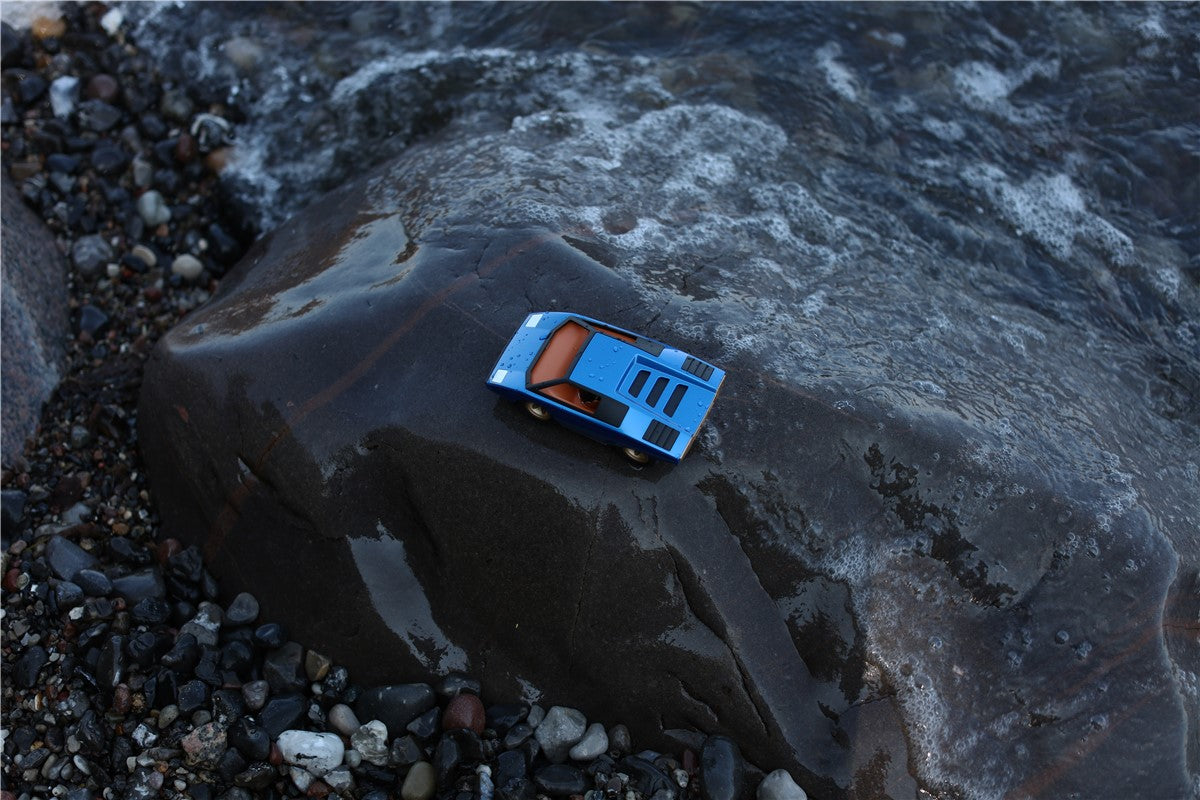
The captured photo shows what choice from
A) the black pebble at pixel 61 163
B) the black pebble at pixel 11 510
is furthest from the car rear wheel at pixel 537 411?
the black pebble at pixel 61 163

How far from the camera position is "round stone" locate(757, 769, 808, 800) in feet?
15.4

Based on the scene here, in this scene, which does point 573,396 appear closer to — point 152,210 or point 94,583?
point 94,583

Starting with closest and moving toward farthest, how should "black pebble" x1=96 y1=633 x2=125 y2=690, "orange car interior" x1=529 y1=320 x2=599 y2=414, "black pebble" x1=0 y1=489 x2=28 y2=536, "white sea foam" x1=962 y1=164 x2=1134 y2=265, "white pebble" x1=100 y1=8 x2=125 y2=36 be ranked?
"orange car interior" x1=529 y1=320 x2=599 y2=414, "black pebble" x1=96 y1=633 x2=125 y2=690, "black pebble" x1=0 y1=489 x2=28 y2=536, "white sea foam" x1=962 y1=164 x2=1134 y2=265, "white pebble" x1=100 y1=8 x2=125 y2=36

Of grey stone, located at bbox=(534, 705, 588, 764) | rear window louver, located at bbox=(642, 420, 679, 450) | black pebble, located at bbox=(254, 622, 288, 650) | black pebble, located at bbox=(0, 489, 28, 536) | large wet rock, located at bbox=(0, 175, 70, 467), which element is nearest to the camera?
rear window louver, located at bbox=(642, 420, 679, 450)

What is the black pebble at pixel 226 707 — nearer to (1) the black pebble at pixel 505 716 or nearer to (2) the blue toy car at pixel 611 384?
(1) the black pebble at pixel 505 716

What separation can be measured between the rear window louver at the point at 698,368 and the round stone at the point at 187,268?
13.7ft

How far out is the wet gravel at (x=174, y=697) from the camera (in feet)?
15.9

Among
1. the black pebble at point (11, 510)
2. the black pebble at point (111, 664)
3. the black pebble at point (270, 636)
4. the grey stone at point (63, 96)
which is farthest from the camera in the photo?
the grey stone at point (63, 96)

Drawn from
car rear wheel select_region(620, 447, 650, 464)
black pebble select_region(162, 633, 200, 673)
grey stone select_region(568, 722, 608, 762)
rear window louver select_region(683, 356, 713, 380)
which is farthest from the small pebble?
rear window louver select_region(683, 356, 713, 380)

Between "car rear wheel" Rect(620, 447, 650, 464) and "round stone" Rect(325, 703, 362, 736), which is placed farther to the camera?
"round stone" Rect(325, 703, 362, 736)

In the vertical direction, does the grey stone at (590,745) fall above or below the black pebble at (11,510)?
below

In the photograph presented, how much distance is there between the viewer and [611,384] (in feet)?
15.5

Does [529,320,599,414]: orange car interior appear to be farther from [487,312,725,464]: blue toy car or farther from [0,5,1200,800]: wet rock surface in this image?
[0,5,1200,800]: wet rock surface

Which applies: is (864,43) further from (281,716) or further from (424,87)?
(281,716)
